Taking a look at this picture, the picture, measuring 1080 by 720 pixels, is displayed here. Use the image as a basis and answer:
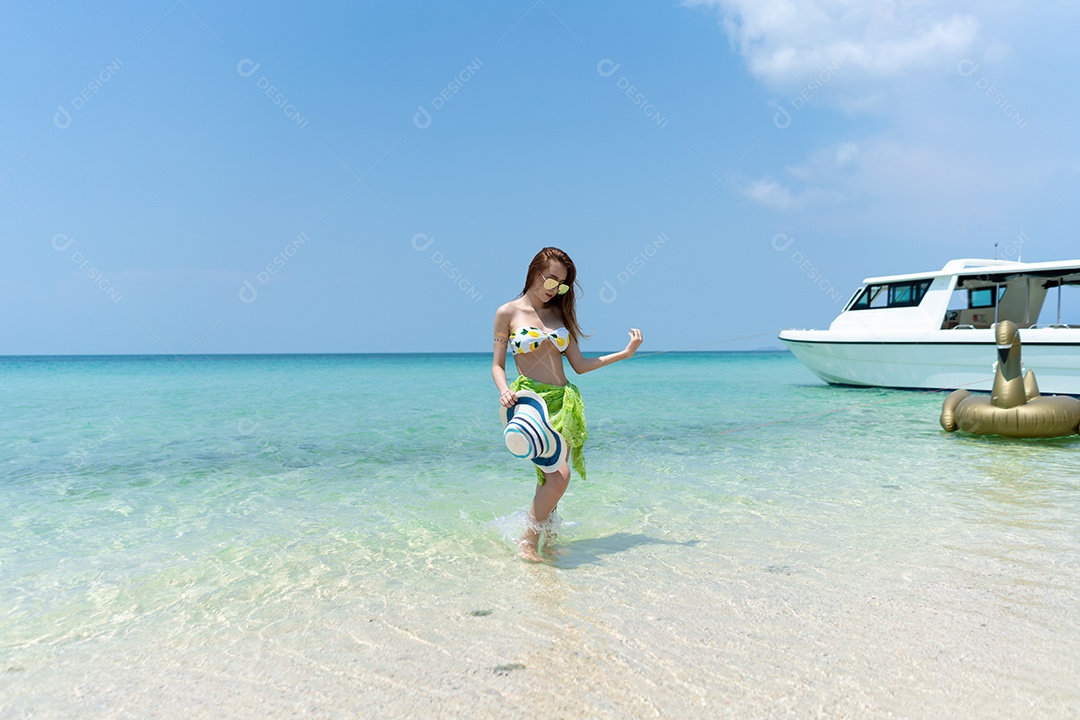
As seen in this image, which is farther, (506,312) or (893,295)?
(893,295)

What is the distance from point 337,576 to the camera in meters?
4.16

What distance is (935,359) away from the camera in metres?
17.5

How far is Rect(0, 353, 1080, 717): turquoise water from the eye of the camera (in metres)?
2.61

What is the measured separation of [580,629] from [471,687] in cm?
70

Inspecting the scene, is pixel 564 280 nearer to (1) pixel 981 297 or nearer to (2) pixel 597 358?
(2) pixel 597 358

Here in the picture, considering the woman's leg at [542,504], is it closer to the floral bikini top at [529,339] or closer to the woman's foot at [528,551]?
the woman's foot at [528,551]

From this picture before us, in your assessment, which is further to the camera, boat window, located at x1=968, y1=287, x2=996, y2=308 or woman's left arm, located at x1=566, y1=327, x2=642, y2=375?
boat window, located at x1=968, y1=287, x2=996, y2=308

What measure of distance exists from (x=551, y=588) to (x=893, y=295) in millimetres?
17968

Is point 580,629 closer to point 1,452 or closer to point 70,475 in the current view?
point 70,475

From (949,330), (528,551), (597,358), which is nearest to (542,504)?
(528,551)

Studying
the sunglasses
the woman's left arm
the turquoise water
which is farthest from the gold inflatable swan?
the sunglasses

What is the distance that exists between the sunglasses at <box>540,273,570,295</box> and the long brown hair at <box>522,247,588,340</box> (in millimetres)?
47

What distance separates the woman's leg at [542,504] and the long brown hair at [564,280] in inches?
34.0

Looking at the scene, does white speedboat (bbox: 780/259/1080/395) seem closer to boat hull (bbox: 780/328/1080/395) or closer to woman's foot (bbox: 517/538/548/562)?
boat hull (bbox: 780/328/1080/395)
